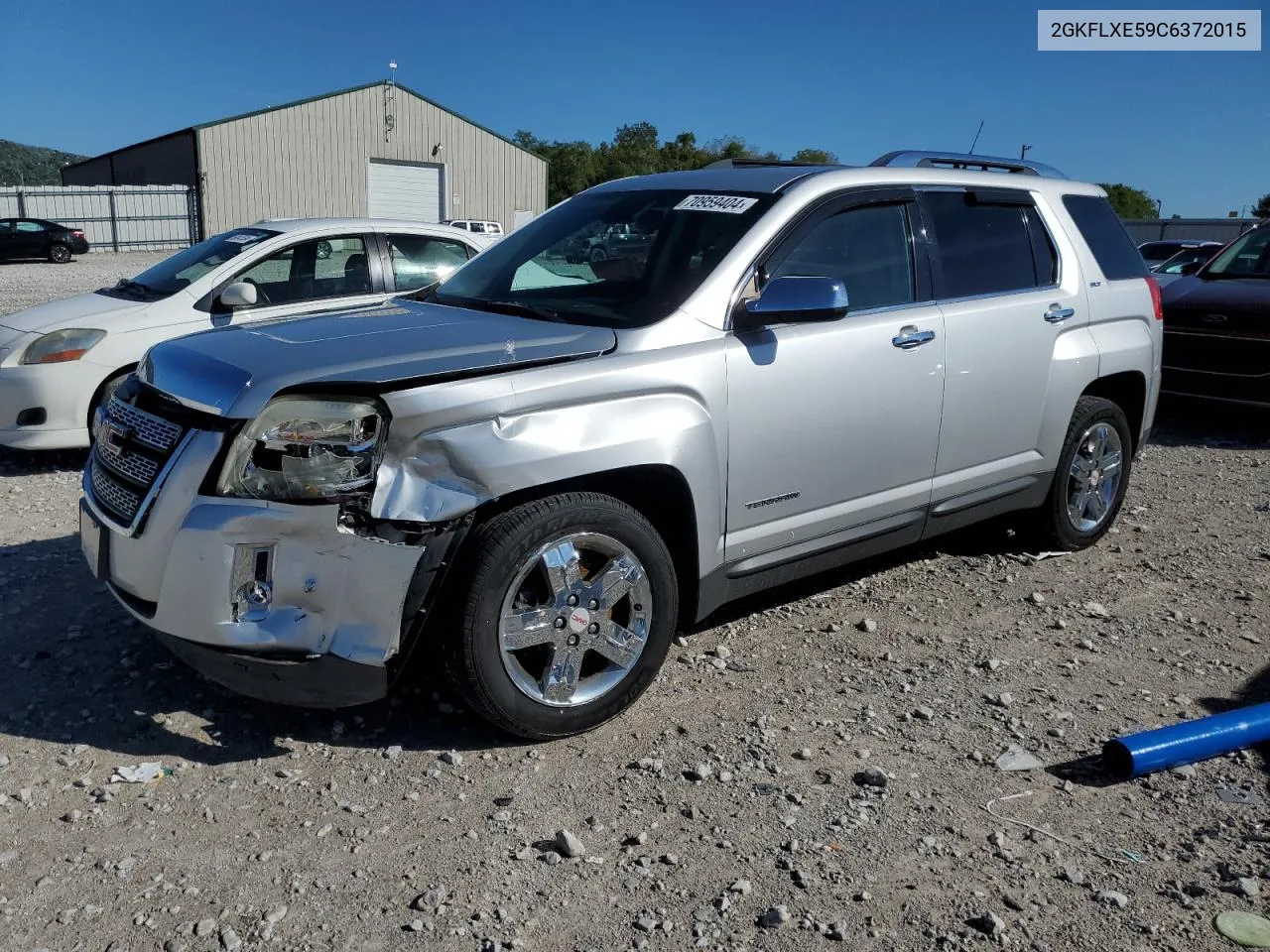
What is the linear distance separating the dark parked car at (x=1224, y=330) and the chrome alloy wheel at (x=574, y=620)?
23.0ft

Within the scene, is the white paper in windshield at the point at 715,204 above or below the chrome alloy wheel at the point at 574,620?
above

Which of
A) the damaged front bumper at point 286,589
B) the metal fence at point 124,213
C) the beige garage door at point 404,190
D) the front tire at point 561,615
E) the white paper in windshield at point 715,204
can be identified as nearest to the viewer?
the damaged front bumper at point 286,589

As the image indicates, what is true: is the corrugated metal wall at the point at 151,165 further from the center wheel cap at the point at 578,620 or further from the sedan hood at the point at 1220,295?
the center wheel cap at the point at 578,620

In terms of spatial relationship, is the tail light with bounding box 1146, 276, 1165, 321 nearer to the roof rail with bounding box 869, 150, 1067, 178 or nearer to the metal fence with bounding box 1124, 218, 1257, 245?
the roof rail with bounding box 869, 150, 1067, 178

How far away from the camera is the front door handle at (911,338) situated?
4320 mm

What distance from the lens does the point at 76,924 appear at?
2652 millimetres

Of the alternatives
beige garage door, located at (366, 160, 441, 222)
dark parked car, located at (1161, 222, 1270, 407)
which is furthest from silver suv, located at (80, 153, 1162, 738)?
beige garage door, located at (366, 160, 441, 222)

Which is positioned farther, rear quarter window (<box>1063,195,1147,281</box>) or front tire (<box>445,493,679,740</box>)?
rear quarter window (<box>1063,195,1147,281</box>)

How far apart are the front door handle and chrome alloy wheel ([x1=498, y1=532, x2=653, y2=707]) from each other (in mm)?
1490

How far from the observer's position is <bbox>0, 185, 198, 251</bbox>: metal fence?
Result: 118 ft

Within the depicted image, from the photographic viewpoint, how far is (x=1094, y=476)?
568 centimetres

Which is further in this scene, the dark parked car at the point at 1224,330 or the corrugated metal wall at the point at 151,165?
the corrugated metal wall at the point at 151,165

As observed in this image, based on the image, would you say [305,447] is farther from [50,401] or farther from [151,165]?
[151,165]

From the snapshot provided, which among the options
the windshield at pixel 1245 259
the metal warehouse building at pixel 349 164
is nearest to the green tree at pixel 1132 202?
the metal warehouse building at pixel 349 164
